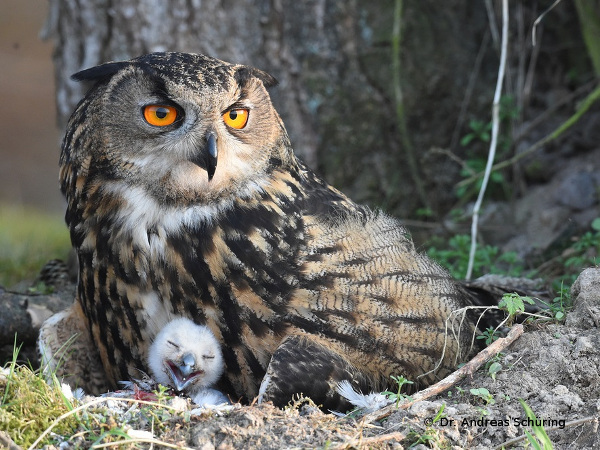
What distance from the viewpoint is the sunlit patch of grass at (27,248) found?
17.6 feet

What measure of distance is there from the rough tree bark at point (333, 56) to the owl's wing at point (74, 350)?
2004mm

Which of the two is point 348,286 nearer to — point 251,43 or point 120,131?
point 120,131

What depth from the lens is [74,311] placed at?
3465 mm

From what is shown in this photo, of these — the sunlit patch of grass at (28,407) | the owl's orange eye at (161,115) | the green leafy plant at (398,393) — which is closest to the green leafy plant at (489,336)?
the green leafy plant at (398,393)

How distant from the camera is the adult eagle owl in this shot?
284cm

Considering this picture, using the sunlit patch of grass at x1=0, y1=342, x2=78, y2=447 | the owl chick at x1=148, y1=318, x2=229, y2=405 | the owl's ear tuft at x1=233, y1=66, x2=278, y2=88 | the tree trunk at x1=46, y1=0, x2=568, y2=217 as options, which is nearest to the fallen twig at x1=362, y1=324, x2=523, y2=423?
the owl chick at x1=148, y1=318, x2=229, y2=405

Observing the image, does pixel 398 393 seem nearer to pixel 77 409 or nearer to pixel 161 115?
pixel 77 409

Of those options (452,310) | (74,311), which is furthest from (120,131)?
(452,310)

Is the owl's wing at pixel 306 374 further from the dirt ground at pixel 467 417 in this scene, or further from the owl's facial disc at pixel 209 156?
the owl's facial disc at pixel 209 156

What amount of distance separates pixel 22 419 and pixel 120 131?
1.11m

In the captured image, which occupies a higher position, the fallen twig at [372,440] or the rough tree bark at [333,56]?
the rough tree bark at [333,56]

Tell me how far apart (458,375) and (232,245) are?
969mm

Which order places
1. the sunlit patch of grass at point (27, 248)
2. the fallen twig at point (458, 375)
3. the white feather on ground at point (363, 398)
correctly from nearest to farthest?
the fallen twig at point (458, 375) → the white feather on ground at point (363, 398) → the sunlit patch of grass at point (27, 248)

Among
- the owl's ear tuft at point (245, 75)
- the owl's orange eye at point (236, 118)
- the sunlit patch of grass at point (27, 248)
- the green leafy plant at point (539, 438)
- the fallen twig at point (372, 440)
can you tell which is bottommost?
the sunlit patch of grass at point (27, 248)
